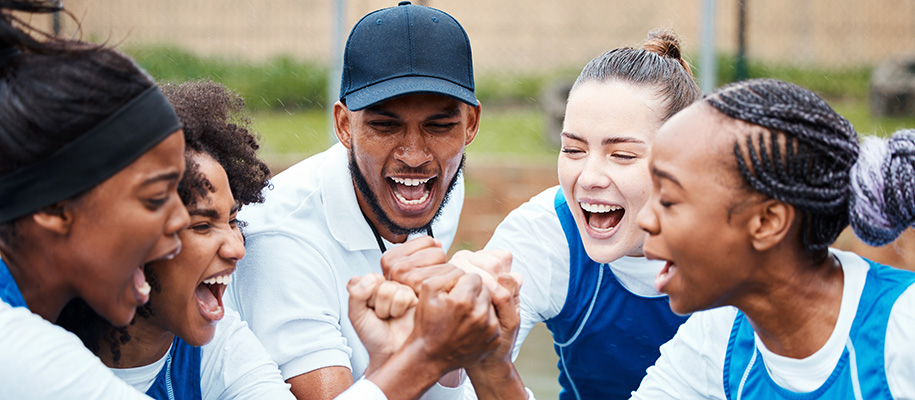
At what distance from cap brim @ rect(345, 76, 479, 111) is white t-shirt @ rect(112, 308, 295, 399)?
35.3 inches

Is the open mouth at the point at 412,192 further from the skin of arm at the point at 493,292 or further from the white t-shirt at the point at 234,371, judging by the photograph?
the white t-shirt at the point at 234,371

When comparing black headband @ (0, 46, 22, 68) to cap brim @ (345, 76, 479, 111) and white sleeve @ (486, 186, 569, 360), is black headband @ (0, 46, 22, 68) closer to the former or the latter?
cap brim @ (345, 76, 479, 111)

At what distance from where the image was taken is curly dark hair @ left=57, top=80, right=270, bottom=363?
2525mm

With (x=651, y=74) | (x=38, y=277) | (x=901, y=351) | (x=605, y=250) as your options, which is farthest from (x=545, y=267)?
(x=38, y=277)

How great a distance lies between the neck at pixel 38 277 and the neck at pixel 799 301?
1700mm

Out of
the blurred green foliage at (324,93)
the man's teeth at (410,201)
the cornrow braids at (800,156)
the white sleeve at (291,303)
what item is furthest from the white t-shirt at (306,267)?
the blurred green foliage at (324,93)

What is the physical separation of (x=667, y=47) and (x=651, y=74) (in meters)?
0.31

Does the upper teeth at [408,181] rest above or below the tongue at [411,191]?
above

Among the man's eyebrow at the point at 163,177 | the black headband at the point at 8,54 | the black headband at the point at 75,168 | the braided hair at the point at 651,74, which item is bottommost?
the braided hair at the point at 651,74

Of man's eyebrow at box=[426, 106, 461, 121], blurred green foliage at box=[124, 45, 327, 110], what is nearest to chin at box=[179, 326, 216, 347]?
man's eyebrow at box=[426, 106, 461, 121]

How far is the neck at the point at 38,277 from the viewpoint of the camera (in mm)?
2150

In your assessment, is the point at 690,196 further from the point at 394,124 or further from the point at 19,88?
the point at 19,88

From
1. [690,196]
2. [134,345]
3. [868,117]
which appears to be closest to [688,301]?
[690,196]

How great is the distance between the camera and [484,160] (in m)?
8.24
